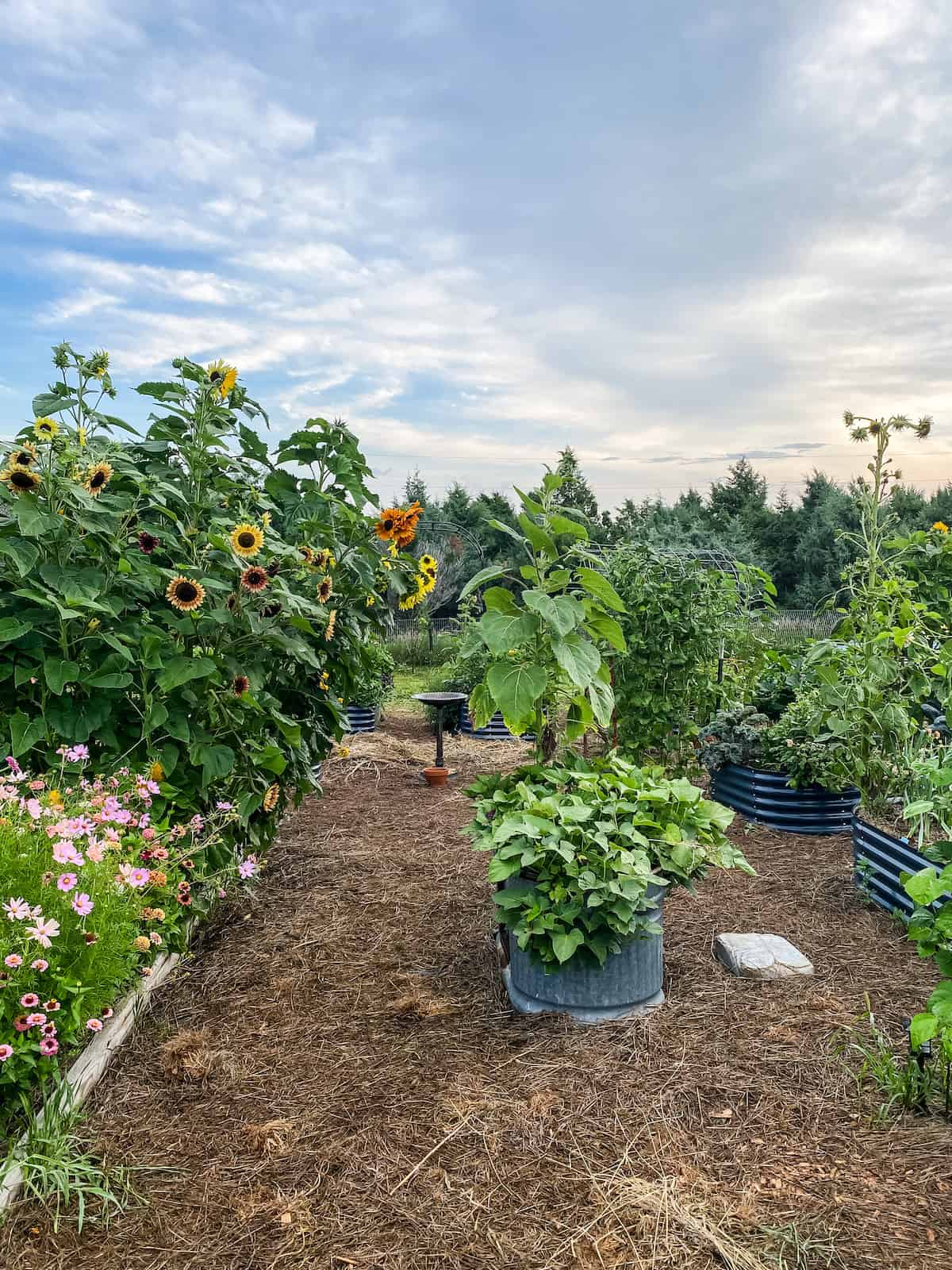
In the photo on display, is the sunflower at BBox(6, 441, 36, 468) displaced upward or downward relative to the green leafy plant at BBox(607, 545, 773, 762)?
upward

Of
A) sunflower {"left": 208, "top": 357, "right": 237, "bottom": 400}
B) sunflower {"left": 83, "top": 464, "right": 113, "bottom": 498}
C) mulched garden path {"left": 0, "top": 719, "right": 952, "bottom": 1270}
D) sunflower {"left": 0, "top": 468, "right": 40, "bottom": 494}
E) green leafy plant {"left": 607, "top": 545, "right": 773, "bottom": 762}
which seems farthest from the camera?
green leafy plant {"left": 607, "top": 545, "right": 773, "bottom": 762}

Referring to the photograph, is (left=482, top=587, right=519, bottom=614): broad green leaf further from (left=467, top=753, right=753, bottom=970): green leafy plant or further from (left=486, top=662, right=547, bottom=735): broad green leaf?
(left=467, top=753, right=753, bottom=970): green leafy plant

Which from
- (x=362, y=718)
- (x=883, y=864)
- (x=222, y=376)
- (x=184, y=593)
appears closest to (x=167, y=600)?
(x=184, y=593)

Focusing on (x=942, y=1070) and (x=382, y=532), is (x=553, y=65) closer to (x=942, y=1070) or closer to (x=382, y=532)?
(x=382, y=532)

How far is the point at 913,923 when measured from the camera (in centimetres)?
201

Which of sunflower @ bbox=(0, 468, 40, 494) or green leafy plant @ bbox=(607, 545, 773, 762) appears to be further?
green leafy plant @ bbox=(607, 545, 773, 762)

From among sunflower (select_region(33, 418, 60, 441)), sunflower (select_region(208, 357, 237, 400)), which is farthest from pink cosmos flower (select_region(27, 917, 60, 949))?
sunflower (select_region(208, 357, 237, 400))

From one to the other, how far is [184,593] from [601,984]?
170 centimetres

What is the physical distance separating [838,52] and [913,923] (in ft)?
14.2

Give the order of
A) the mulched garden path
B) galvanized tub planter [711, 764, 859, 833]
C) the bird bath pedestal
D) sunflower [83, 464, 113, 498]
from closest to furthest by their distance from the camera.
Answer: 1. the mulched garden path
2. sunflower [83, 464, 113, 498]
3. galvanized tub planter [711, 764, 859, 833]
4. the bird bath pedestal

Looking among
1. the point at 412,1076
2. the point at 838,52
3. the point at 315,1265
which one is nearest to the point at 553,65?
the point at 838,52

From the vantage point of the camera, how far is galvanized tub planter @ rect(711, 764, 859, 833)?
4410 mm

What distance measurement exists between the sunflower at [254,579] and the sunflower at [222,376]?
30.7 inches

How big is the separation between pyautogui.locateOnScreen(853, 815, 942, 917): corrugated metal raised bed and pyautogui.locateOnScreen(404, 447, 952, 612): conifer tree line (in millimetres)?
12614
